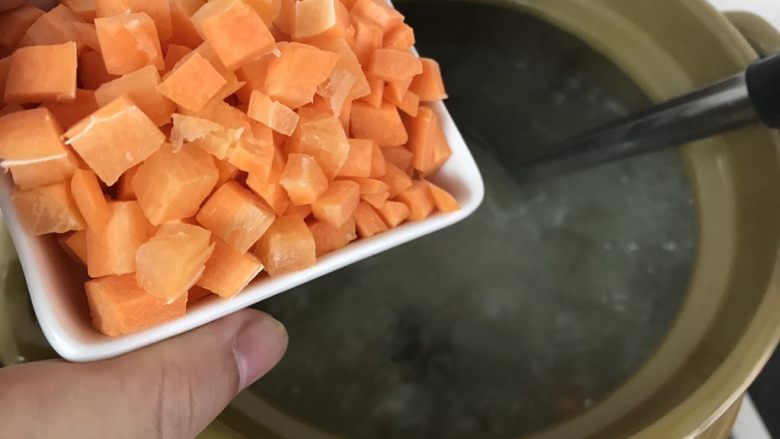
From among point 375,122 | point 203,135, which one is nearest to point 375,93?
point 375,122

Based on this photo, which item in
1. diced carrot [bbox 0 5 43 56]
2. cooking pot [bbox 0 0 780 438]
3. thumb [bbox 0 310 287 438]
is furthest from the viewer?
cooking pot [bbox 0 0 780 438]

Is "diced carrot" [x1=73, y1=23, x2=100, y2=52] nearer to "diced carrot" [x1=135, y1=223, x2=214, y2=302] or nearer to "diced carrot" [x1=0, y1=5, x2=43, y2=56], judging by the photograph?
"diced carrot" [x1=0, y1=5, x2=43, y2=56]

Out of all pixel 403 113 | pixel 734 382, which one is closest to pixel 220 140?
pixel 403 113

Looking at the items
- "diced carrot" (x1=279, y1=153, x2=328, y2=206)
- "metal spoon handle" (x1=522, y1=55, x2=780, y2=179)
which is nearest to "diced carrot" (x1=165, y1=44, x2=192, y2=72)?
"diced carrot" (x1=279, y1=153, x2=328, y2=206)

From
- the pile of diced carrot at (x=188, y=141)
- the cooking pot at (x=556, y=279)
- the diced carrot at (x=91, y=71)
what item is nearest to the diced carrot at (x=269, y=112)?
the pile of diced carrot at (x=188, y=141)

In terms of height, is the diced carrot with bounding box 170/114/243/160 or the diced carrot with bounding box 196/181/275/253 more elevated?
the diced carrot with bounding box 170/114/243/160

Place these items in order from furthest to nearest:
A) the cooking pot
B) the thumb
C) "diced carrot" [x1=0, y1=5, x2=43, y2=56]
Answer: the cooking pot < "diced carrot" [x1=0, y1=5, x2=43, y2=56] < the thumb
